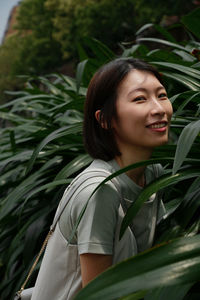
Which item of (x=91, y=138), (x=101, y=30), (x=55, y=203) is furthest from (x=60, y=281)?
(x=101, y=30)

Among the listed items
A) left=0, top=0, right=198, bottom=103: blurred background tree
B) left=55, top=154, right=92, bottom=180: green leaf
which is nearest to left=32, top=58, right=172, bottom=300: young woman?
left=55, top=154, right=92, bottom=180: green leaf

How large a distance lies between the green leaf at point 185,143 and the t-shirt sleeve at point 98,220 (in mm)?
141

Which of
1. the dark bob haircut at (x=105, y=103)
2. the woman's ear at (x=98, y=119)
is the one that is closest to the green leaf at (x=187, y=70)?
the dark bob haircut at (x=105, y=103)

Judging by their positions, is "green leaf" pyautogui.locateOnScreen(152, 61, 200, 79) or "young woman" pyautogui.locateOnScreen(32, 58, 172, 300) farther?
"green leaf" pyautogui.locateOnScreen(152, 61, 200, 79)

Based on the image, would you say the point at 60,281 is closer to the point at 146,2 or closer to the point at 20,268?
the point at 20,268

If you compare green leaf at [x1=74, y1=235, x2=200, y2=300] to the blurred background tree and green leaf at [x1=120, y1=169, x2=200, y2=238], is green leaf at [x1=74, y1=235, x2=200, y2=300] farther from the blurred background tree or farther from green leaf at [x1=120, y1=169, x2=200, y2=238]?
the blurred background tree

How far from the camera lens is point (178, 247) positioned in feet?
2.08

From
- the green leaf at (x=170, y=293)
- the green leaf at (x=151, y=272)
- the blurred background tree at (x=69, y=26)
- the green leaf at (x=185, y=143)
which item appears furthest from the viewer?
the blurred background tree at (x=69, y=26)

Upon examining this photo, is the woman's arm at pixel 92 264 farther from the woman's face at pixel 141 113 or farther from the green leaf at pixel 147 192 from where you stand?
the woman's face at pixel 141 113

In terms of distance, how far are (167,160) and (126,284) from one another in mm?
449

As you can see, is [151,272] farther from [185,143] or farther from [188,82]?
[188,82]

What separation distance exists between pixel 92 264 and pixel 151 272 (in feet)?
0.86

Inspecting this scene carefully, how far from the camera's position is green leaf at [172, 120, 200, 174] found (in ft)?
2.67

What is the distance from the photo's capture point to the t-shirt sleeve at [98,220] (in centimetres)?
83
